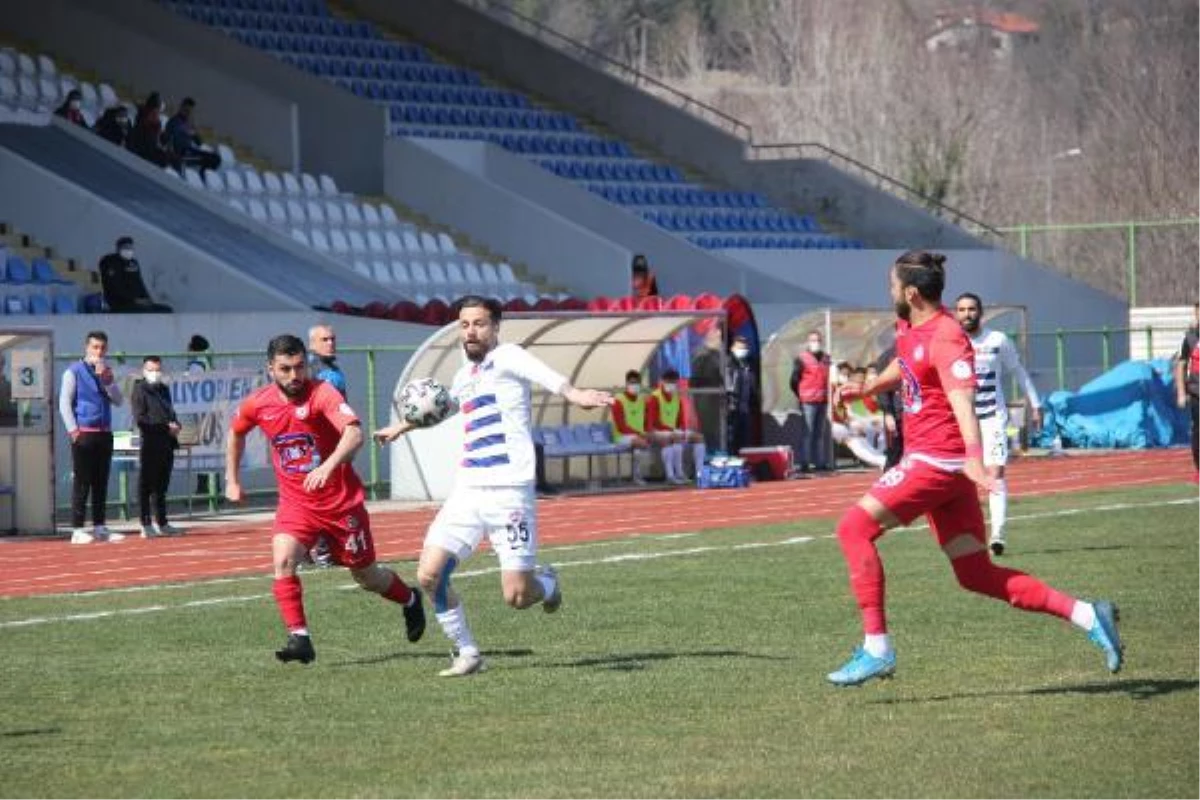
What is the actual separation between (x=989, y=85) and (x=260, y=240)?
53.0 meters

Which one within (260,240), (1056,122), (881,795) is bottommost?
(881,795)

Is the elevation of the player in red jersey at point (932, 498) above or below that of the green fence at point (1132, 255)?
below

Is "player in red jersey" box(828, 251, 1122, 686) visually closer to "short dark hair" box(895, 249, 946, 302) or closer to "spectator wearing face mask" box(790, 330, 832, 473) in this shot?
"short dark hair" box(895, 249, 946, 302)

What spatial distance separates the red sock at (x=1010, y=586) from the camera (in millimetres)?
11172

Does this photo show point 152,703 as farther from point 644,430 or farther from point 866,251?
point 866,251

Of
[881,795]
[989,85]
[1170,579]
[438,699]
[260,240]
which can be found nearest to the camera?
[881,795]

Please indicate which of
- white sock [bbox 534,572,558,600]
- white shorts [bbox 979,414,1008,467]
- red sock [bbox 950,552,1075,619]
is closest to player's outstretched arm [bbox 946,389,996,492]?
red sock [bbox 950,552,1075,619]

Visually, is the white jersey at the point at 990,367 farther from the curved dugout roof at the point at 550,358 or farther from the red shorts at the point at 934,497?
the curved dugout roof at the point at 550,358

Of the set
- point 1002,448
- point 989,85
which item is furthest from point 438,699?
point 989,85

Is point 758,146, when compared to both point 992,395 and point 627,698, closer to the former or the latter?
point 992,395

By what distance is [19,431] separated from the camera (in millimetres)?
24859

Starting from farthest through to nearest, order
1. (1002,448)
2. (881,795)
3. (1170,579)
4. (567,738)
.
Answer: (1002,448), (1170,579), (567,738), (881,795)

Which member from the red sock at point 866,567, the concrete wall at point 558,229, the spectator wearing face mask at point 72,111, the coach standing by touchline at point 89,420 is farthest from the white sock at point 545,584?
the concrete wall at point 558,229

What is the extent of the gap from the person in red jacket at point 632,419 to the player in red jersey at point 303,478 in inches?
698
